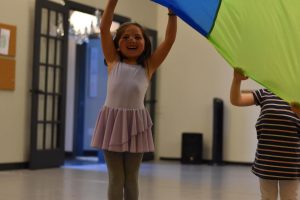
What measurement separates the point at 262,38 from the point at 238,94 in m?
0.29

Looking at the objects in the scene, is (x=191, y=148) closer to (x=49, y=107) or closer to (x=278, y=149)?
(x=49, y=107)

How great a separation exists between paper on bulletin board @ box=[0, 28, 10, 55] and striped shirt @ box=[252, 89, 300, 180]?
15.4 ft

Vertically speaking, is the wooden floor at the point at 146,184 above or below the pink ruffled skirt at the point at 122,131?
below

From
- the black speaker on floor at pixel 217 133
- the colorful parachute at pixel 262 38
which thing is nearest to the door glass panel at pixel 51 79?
the black speaker on floor at pixel 217 133

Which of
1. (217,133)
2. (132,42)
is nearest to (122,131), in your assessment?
(132,42)

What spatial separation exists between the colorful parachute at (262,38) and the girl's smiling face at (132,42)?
0.44 meters

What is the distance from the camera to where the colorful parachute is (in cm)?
220

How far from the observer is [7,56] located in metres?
6.63

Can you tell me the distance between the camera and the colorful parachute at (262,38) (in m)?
2.20

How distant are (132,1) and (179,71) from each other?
138 centimetres

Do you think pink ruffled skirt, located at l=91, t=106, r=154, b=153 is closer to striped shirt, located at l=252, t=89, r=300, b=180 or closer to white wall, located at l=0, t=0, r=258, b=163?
striped shirt, located at l=252, t=89, r=300, b=180

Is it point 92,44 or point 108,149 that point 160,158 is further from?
point 108,149

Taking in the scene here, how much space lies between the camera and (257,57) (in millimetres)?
2230

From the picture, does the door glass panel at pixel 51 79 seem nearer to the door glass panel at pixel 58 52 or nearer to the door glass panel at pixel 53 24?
the door glass panel at pixel 58 52
